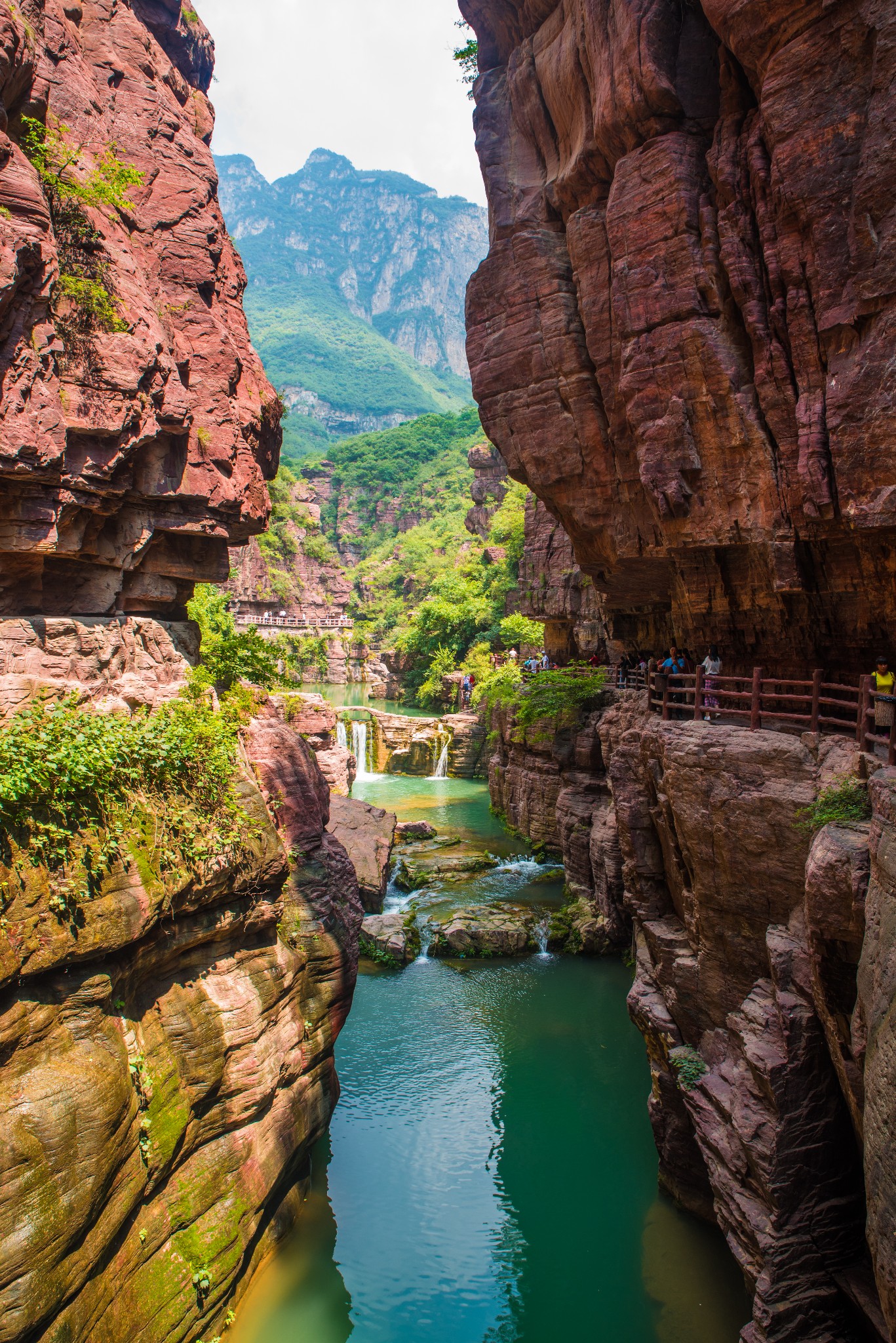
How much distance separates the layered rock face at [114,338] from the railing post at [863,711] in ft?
29.1

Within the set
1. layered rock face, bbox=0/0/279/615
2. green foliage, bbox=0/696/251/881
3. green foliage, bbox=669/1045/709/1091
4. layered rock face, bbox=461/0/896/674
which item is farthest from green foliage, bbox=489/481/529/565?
green foliage, bbox=0/696/251/881

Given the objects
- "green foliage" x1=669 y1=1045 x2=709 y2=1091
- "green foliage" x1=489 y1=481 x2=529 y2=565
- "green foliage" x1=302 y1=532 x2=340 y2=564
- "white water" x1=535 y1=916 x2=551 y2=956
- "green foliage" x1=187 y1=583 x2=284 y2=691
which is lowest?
"white water" x1=535 y1=916 x2=551 y2=956

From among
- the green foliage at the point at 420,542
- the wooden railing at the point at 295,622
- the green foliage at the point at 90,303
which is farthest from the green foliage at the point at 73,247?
the wooden railing at the point at 295,622

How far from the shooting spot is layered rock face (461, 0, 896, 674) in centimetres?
926

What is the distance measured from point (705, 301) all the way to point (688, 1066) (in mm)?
11229

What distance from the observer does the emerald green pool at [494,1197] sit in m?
8.87

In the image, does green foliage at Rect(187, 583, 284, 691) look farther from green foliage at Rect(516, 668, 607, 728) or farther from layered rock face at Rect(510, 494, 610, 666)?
layered rock face at Rect(510, 494, 610, 666)

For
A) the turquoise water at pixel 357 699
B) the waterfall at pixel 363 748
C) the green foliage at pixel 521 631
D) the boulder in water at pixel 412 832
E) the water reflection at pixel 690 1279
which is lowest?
the water reflection at pixel 690 1279

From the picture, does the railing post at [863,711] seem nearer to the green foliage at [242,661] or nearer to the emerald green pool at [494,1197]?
the emerald green pool at [494,1197]

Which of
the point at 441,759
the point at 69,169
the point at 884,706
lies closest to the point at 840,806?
the point at 884,706

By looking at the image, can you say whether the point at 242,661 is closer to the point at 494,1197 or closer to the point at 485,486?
the point at 494,1197

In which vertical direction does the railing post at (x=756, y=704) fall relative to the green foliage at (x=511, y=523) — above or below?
below

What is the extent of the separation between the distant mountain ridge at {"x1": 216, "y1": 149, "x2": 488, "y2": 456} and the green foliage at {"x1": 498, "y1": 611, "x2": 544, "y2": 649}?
357ft

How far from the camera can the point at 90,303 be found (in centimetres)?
895
